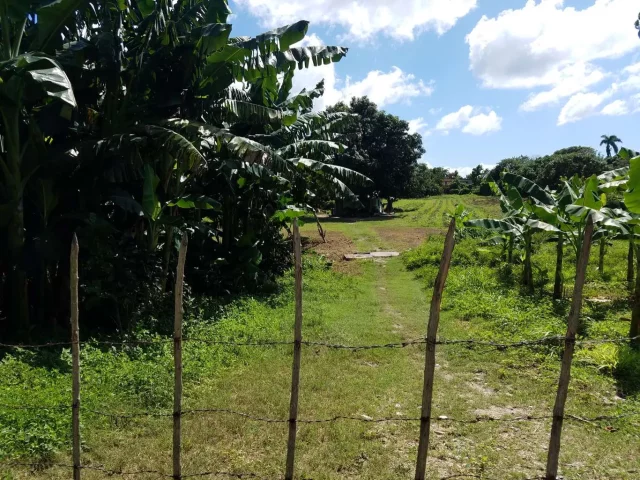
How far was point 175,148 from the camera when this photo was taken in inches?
266

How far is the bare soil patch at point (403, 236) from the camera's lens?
20.0 metres

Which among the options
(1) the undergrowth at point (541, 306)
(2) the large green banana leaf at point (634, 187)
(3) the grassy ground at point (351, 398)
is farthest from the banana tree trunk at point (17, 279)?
(2) the large green banana leaf at point (634, 187)

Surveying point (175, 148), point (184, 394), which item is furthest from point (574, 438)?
point (175, 148)

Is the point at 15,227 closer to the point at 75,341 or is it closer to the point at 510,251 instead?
the point at 75,341

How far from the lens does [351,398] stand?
532 cm

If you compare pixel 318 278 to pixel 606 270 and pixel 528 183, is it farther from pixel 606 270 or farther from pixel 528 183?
pixel 606 270

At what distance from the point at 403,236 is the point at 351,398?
17792 millimetres

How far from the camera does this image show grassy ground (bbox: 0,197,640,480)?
4.04 meters

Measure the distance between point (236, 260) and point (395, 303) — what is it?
3.55 m

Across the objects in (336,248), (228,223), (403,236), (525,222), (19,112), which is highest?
Answer: (19,112)

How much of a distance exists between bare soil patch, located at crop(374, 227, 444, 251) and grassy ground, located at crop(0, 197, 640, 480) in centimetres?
1075

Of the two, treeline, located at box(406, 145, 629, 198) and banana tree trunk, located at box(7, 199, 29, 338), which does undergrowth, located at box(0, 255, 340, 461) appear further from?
treeline, located at box(406, 145, 629, 198)

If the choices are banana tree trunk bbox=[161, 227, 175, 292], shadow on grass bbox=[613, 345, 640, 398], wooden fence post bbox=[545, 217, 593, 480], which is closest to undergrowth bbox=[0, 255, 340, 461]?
banana tree trunk bbox=[161, 227, 175, 292]

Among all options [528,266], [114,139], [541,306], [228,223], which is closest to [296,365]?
[114,139]
